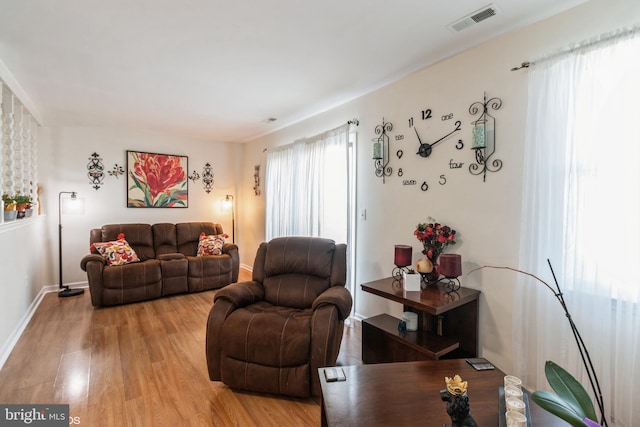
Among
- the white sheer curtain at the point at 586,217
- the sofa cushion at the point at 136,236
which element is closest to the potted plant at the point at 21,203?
the sofa cushion at the point at 136,236

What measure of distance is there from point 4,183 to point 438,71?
4.11 metres

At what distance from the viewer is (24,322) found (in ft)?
10.6

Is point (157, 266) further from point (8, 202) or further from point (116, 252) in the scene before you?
point (8, 202)

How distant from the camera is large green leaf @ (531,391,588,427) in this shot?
90 centimetres

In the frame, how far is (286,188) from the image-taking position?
4.41 metres

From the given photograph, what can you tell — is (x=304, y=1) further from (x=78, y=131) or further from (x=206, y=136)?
(x=78, y=131)

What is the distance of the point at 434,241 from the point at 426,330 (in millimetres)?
672

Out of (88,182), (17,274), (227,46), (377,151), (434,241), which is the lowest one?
(17,274)

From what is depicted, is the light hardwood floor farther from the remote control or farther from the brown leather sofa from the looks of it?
the remote control

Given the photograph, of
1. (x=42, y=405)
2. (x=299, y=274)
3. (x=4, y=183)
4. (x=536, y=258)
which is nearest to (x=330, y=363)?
(x=299, y=274)

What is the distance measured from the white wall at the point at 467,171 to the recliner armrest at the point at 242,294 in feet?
4.04

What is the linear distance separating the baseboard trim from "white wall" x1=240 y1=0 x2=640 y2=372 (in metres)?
3.19

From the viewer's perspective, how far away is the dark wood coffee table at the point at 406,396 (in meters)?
1.21

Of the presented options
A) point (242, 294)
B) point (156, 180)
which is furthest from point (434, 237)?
point (156, 180)
